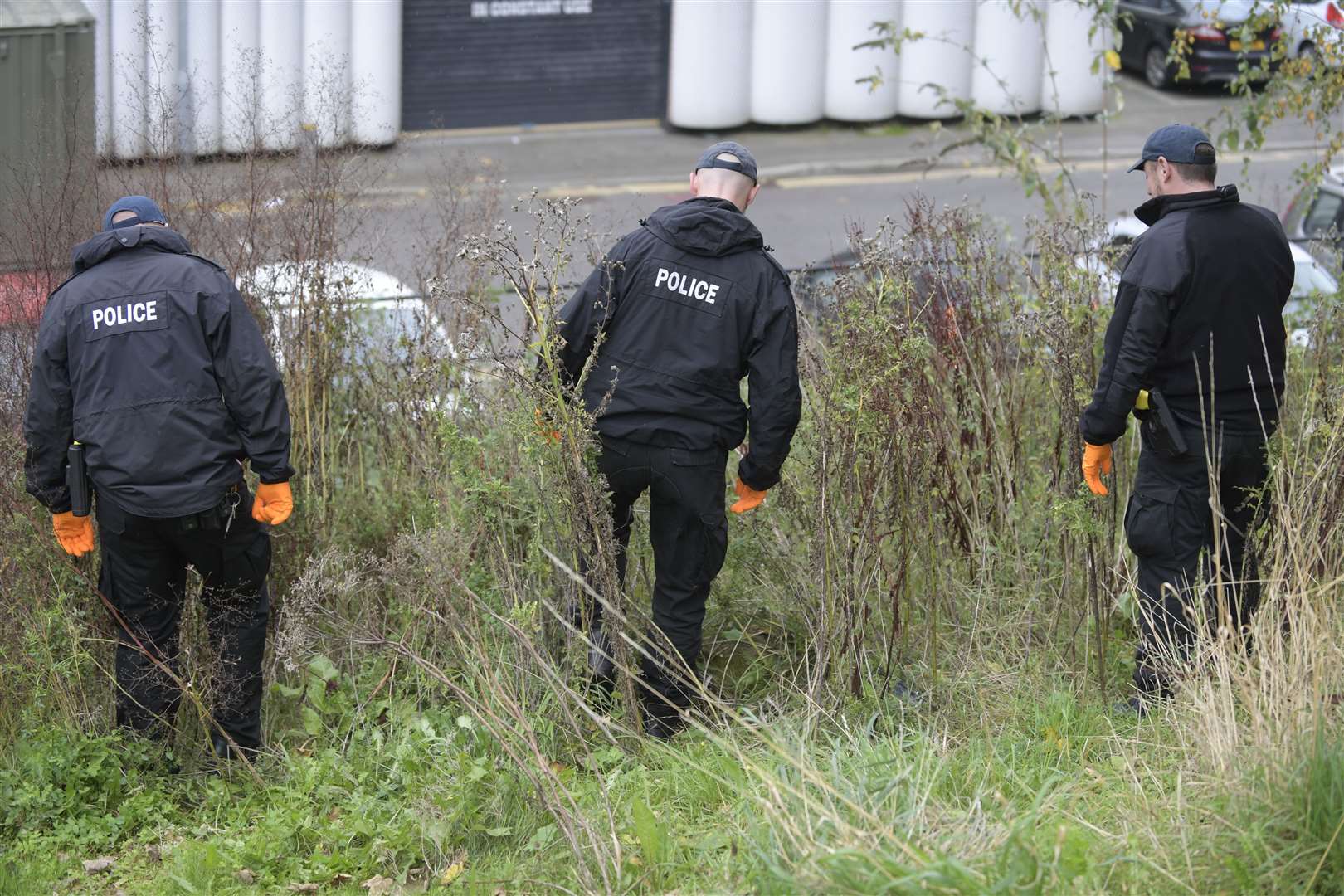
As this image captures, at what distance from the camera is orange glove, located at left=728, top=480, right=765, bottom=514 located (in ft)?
14.6

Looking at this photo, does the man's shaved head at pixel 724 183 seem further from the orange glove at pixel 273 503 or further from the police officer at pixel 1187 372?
the orange glove at pixel 273 503

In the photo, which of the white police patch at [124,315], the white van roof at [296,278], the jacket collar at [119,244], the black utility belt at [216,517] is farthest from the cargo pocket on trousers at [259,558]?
the white van roof at [296,278]

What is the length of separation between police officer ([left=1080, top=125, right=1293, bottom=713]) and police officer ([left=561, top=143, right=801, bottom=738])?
101cm

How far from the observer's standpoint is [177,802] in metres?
4.33

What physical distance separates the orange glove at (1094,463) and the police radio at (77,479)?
3034 mm

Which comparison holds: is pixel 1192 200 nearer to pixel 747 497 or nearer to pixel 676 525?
pixel 747 497

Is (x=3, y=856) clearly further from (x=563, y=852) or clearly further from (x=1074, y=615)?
(x=1074, y=615)

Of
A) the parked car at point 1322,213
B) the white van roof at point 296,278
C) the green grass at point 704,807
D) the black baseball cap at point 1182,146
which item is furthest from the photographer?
the parked car at point 1322,213

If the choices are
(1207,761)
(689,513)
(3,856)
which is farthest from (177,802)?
(1207,761)

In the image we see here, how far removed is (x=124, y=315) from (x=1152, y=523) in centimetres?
315

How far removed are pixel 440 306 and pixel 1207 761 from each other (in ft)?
11.5

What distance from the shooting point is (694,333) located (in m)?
4.28

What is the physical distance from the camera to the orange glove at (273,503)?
433 cm

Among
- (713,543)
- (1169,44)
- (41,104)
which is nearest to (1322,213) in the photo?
(713,543)
